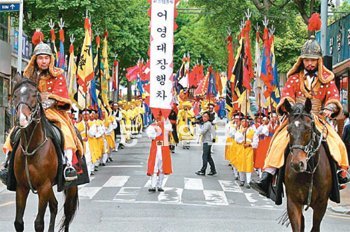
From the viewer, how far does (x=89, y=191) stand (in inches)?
719

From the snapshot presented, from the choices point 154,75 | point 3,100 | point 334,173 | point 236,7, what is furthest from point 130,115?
point 334,173

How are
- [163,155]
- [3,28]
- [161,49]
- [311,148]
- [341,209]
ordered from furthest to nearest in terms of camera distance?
[3,28] → [161,49] → [163,155] → [341,209] → [311,148]

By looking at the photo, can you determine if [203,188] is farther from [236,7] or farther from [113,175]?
[236,7]

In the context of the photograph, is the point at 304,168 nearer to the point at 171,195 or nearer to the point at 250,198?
the point at 171,195

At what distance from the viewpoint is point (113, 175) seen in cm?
2267

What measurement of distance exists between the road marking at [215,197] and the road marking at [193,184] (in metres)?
0.85

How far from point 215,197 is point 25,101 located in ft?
29.6

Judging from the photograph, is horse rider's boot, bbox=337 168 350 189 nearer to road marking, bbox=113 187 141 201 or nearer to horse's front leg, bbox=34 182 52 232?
horse's front leg, bbox=34 182 52 232

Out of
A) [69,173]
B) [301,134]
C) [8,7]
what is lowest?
[69,173]

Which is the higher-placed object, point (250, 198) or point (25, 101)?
point (25, 101)

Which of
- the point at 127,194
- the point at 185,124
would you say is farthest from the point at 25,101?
the point at 185,124

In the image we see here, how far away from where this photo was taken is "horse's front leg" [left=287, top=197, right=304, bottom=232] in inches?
361

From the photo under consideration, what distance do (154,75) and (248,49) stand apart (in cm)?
595

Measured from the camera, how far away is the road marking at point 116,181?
19.7m
